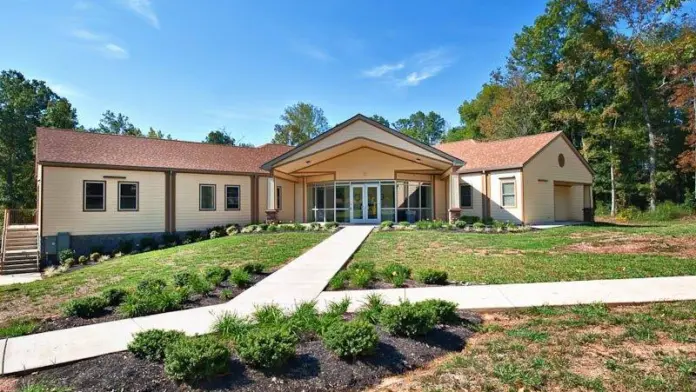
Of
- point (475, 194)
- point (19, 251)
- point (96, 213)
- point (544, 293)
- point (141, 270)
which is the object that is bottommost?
point (19, 251)

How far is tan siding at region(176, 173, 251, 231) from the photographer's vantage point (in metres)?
20.6

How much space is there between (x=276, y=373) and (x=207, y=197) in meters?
19.2

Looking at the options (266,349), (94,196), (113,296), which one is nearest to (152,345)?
(266,349)

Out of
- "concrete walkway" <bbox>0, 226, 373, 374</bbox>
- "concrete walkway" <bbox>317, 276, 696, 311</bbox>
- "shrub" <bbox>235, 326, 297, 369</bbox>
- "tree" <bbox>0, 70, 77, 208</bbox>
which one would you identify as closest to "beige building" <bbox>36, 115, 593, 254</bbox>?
"concrete walkway" <bbox>317, 276, 696, 311</bbox>

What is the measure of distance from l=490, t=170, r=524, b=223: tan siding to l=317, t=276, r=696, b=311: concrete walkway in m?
13.6

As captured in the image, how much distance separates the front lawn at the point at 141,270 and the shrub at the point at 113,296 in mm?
841

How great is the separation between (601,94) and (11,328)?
39.9m

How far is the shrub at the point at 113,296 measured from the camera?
252 inches

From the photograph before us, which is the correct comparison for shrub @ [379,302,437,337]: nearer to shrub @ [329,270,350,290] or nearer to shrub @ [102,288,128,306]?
shrub @ [329,270,350,290]

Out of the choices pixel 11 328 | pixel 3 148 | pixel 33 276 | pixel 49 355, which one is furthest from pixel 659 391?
pixel 3 148

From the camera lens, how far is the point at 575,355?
4.00 metres

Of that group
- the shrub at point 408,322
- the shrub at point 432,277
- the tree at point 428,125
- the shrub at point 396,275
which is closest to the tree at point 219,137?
the tree at point 428,125

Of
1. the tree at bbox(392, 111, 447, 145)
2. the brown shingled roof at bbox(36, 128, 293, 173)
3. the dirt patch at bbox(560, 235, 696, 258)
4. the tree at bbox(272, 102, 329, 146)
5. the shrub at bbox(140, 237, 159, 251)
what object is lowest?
the shrub at bbox(140, 237, 159, 251)

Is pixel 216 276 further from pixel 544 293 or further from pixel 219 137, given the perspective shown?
pixel 219 137
